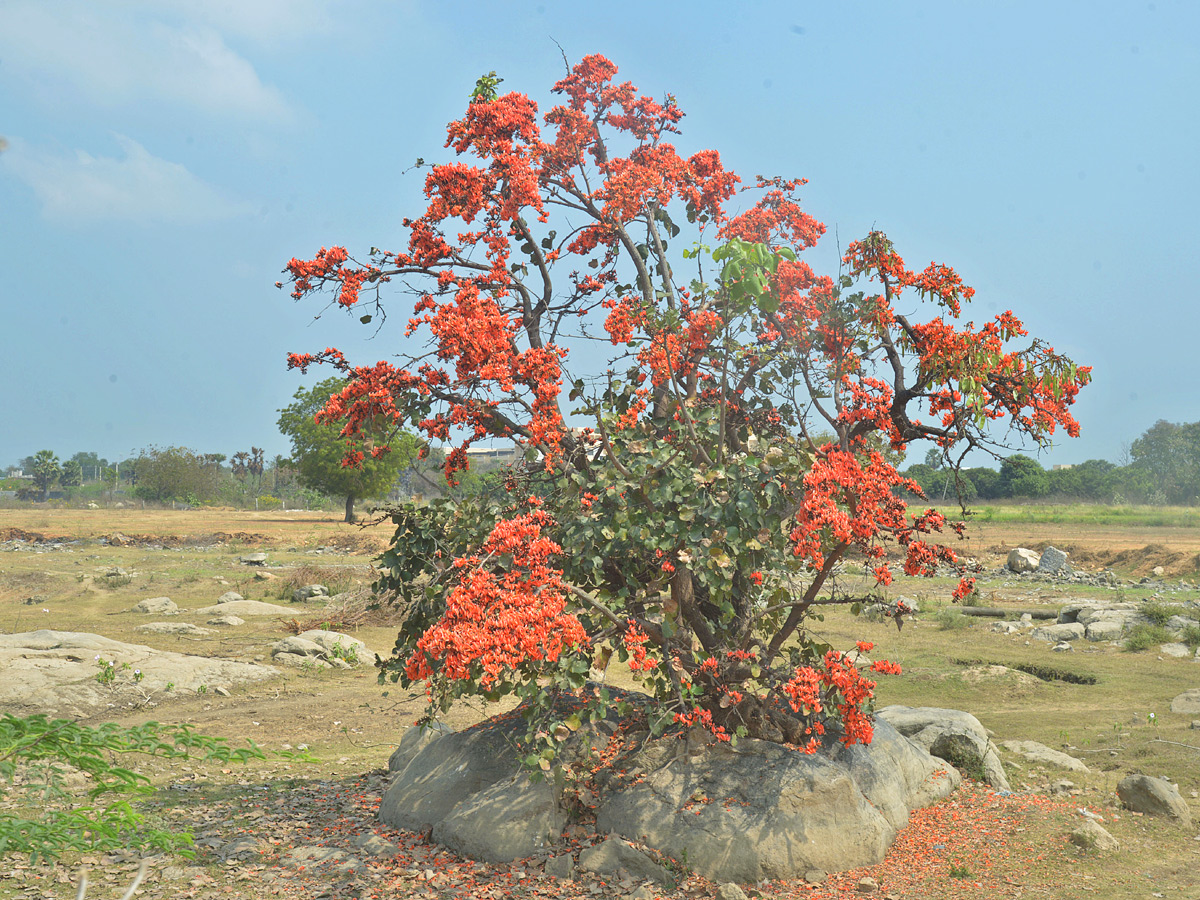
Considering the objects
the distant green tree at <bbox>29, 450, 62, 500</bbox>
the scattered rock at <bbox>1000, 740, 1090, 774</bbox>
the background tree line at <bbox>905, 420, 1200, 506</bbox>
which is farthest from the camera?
the distant green tree at <bbox>29, 450, 62, 500</bbox>

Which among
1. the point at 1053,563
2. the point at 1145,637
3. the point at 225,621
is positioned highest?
the point at 1053,563

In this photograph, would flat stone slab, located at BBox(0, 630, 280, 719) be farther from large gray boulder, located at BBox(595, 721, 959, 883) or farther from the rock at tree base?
large gray boulder, located at BBox(595, 721, 959, 883)

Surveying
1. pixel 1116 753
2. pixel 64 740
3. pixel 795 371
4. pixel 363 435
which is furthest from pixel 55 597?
pixel 1116 753

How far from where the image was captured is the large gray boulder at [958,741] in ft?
26.9

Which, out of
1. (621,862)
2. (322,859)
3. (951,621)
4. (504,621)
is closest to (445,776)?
(322,859)

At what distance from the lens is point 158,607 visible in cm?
1825

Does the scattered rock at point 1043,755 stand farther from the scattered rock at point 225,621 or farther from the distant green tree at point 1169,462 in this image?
the distant green tree at point 1169,462

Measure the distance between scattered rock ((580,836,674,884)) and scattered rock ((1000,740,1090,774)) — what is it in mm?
5149

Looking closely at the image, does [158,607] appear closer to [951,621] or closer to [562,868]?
[562,868]

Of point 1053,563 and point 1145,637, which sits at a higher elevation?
point 1053,563

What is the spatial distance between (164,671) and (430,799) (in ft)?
22.2

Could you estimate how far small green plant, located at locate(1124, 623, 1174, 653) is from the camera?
15.0 metres

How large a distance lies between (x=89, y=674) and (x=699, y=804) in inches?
355

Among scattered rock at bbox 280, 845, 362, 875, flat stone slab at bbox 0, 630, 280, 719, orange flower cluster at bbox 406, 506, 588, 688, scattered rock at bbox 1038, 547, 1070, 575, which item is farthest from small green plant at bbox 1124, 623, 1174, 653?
flat stone slab at bbox 0, 630, 280, 719
